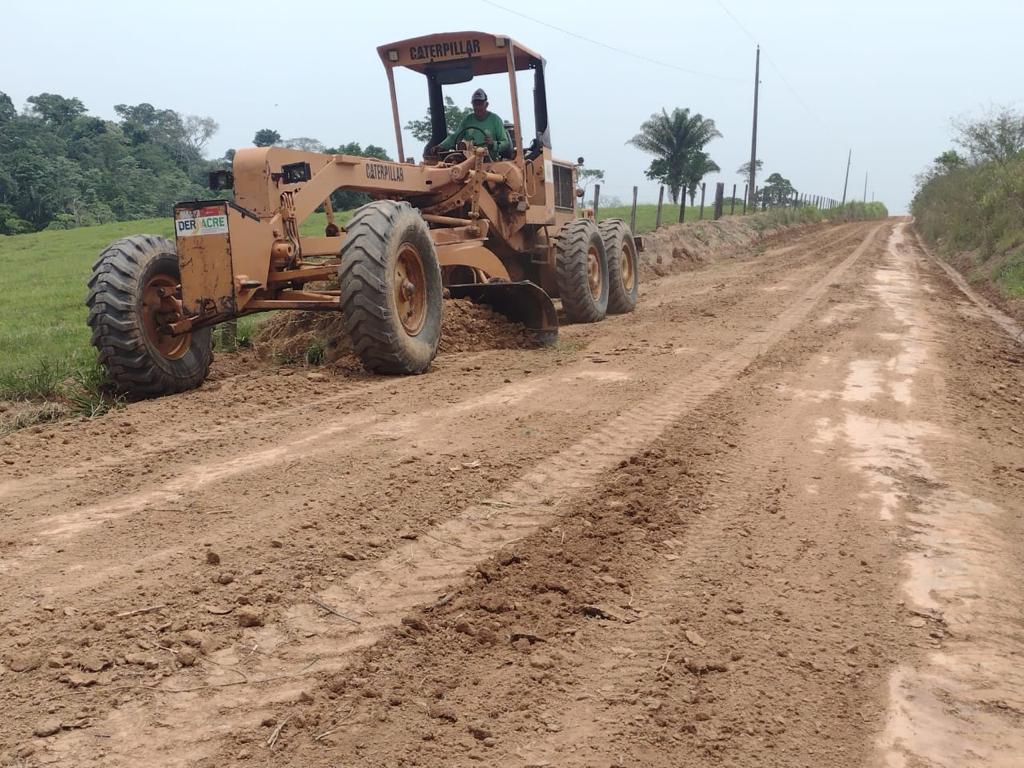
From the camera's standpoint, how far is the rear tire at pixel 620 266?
37.6 feet

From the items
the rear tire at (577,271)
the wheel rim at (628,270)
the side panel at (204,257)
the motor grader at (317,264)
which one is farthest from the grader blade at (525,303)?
the wheel rim at (628,270)

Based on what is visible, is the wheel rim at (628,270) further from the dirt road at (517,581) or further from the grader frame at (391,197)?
the dirt road at (517,581)

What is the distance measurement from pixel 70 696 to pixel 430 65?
8.54m

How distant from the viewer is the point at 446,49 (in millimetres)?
9383

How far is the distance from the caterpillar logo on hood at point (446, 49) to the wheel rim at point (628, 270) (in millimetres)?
3931

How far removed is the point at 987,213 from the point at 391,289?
2195 centimetres

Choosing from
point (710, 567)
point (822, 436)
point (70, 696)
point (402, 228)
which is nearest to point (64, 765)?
point (70, 696)

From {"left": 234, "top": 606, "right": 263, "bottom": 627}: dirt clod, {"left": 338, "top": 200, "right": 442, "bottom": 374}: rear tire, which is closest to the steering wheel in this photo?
{"left": 338, "top": 200, "right": 442, "bottom": 374}: rear tire

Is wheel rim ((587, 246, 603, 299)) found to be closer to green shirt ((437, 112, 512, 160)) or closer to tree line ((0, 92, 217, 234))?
green shirt ((437, 112, 512, 160))

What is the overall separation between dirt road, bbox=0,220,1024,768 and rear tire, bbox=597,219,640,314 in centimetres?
546


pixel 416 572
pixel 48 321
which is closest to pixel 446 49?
pixel 48 321

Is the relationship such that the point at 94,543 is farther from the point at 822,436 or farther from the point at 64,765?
the point at 822,436

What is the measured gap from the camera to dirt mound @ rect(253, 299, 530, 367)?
759 cm

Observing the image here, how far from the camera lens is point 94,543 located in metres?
3.49
